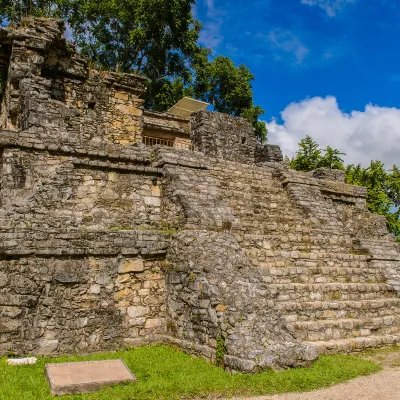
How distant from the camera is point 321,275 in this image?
921cm

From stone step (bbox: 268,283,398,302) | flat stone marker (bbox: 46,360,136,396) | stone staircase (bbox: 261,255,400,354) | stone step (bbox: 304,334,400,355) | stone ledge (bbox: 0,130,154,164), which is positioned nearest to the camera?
flat stone marker (bbox: 46,360,136,396)

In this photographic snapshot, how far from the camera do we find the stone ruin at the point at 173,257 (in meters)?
6.85

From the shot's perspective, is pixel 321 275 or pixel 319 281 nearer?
pixel 319 281

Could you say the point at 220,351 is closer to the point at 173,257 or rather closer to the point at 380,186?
the point at 173,257

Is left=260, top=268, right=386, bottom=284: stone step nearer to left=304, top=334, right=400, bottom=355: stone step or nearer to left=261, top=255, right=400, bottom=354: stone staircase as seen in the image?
left=261, top=255, right=400, bottom=354: stone staircase

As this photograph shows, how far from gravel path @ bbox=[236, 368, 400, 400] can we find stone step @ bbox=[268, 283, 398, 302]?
2140 millimetres

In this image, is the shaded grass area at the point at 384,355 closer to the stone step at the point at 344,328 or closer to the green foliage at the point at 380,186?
the stone step at the point at 344,328

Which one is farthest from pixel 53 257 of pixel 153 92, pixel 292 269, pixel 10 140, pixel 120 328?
pixel 153 92

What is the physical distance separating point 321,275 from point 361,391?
3697 mm

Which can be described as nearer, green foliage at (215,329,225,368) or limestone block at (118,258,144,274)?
green foliage at (215,329,225,368)

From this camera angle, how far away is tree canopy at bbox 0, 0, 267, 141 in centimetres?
2641

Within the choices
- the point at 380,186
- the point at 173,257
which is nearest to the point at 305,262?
the point at 173,257

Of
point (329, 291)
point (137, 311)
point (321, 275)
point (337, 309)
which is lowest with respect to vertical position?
point (137, 311)

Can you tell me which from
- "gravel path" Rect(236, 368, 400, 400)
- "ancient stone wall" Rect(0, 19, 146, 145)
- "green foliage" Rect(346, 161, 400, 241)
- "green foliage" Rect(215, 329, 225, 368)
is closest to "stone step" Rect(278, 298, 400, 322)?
"green foliage" Rect(215, 329, 225, 368)
